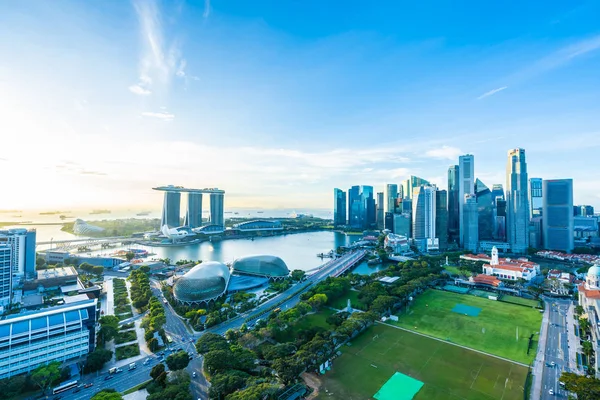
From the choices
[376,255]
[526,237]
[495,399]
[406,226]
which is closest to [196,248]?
[376,255]

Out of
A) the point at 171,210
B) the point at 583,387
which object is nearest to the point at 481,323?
the point at 583,387

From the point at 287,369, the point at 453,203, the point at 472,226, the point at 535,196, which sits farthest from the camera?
the point at 535,196

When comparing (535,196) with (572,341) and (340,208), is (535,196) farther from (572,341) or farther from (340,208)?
(572,341)

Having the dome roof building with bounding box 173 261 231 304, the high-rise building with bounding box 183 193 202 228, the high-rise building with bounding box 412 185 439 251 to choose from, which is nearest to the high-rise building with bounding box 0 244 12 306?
the dome roof building with bounding box 173 261 231 304

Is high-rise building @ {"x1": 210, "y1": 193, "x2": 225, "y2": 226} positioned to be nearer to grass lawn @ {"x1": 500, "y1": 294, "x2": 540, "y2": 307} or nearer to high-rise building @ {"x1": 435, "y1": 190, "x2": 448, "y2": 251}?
high-rise building @ {"x1": 435, "y1": 190, "x2": 448, "y2": 251}

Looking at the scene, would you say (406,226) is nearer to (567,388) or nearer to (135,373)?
(567,388)
